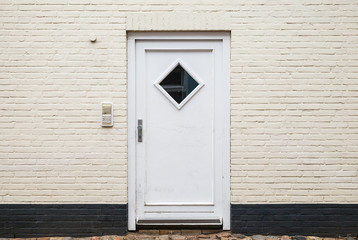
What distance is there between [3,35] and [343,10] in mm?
4200

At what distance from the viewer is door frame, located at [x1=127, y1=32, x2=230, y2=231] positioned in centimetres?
425

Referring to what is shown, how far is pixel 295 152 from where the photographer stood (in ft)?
13.7

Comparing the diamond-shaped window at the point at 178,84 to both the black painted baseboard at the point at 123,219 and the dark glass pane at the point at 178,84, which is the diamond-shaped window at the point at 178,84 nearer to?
the dark glass pane at the point at 178,84

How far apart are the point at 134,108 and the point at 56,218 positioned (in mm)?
1684

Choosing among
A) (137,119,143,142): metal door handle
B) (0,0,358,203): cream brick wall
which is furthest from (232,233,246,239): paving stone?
(137,119,143,142): metal door handle

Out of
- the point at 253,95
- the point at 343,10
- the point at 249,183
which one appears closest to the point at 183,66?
the point at 253,95

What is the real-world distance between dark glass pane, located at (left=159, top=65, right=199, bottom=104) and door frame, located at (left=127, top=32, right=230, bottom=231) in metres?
0.40

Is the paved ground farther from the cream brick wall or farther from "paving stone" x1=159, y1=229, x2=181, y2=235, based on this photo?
the cream brick wall

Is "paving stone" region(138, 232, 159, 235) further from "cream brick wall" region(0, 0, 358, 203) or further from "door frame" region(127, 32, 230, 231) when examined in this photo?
"cream brick wall" region(0, 0, 358, 203)

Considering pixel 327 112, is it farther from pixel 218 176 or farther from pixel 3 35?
pixel 3 35

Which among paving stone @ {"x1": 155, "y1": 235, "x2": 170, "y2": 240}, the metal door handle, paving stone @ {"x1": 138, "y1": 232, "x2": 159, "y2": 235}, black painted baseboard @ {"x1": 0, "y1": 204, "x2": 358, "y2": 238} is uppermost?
the metal door handle

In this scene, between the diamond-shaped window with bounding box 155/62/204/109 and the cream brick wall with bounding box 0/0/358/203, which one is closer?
the cream brick wall with bounding box 0/0/358/203

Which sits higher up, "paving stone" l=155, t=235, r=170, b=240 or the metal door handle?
the metal door handle

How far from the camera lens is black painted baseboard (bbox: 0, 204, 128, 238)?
4.18 meters
